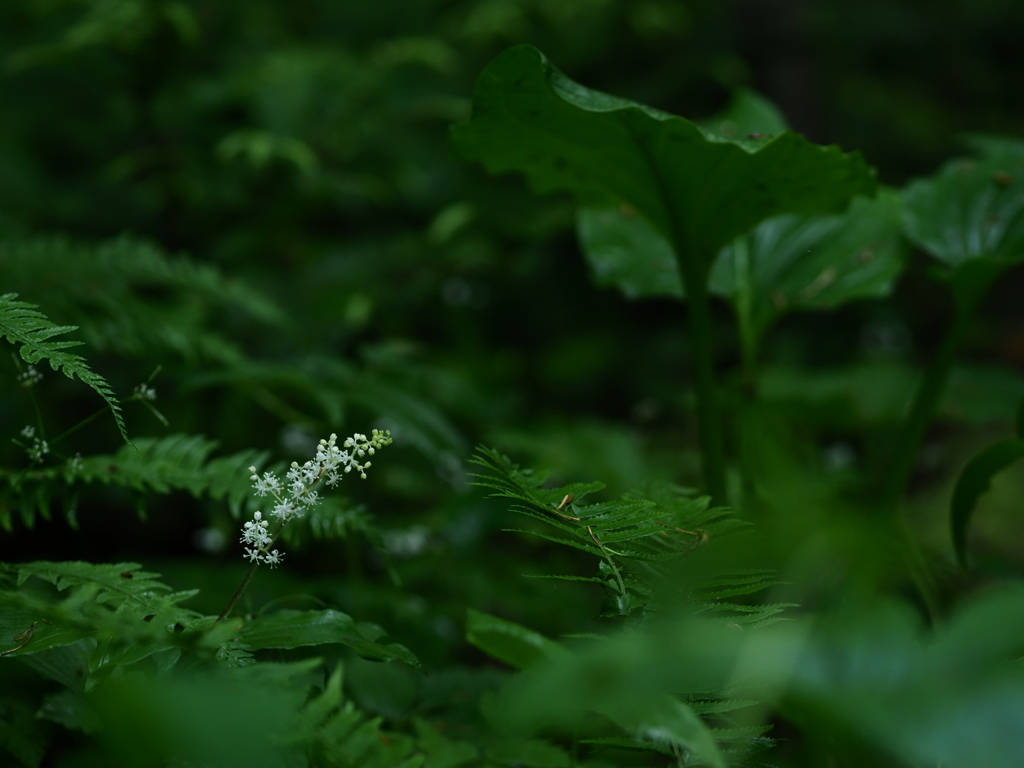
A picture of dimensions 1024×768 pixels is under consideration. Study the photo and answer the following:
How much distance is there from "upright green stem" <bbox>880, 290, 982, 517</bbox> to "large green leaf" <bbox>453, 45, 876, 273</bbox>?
0.41 m

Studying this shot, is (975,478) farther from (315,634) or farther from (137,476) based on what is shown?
(137,476)

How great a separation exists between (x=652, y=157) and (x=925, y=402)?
2.61ft

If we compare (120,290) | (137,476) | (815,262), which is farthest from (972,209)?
(120,290)

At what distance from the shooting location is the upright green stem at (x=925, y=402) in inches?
54.4

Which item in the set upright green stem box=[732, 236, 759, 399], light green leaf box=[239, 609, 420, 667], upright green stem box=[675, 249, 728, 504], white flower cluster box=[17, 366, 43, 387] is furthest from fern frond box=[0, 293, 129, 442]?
upright green stem box=[732, 236, 759, 399]

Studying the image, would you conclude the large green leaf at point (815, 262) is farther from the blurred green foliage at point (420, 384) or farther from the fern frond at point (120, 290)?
the fern frond at point (120, 290)

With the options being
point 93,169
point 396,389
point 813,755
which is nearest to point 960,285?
point 813,755

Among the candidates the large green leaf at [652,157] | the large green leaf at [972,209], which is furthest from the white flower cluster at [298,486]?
the large green leaf at [972,209]

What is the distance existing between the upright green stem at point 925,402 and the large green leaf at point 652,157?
41cm

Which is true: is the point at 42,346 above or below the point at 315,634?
above

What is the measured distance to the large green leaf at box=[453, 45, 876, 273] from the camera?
1.04m

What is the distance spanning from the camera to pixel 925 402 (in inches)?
55.7

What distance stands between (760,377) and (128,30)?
235 cm

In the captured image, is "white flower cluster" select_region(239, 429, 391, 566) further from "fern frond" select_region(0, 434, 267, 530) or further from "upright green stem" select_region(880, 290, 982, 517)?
"upright green stem" select_region(880, 290, 982, 517)
